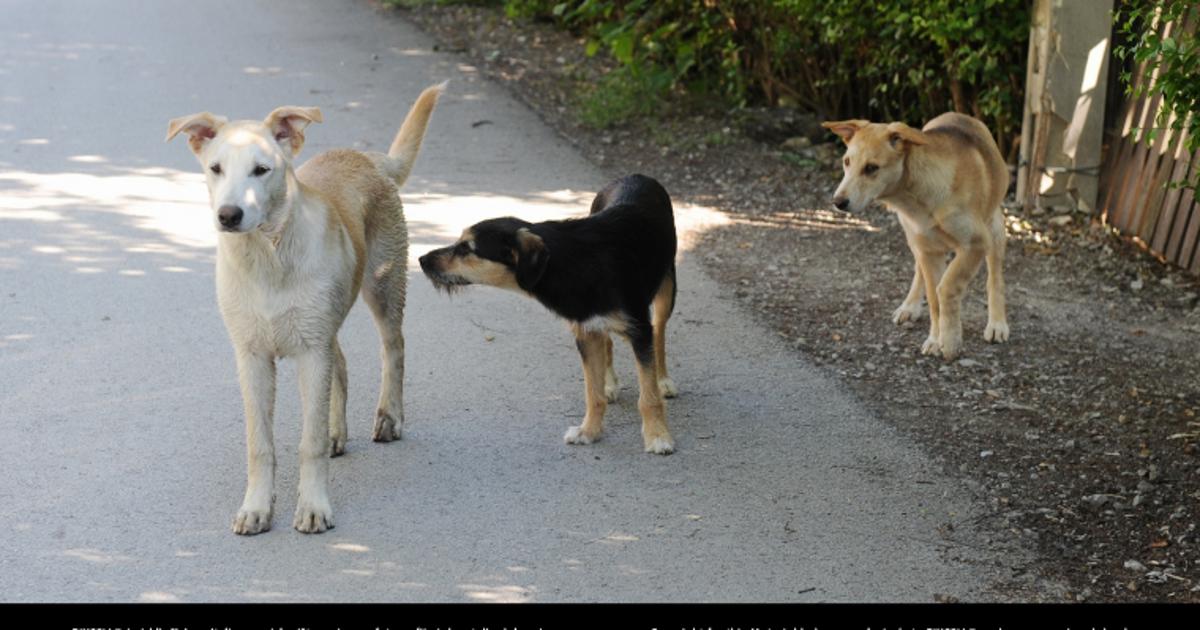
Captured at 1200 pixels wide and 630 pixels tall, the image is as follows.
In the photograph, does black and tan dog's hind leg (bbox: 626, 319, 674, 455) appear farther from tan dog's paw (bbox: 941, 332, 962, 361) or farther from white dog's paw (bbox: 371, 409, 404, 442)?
tan dog's paw (bbox: 941, 332, 962, 361)

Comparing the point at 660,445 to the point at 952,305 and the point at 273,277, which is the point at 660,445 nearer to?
the point at 273,277

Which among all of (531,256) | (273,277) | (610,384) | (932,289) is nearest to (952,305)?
(932,289)

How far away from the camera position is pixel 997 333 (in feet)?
24.2

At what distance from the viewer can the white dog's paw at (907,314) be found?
25.3ft

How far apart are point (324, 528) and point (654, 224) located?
6.62 ft

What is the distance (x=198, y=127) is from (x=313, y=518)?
153cm

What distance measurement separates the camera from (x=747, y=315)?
7.79 m

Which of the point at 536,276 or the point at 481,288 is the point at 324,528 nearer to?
the point at 536,276

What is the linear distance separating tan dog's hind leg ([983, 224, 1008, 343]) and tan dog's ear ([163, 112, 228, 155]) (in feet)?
13.8

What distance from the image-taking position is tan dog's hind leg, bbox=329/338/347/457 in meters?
5.92

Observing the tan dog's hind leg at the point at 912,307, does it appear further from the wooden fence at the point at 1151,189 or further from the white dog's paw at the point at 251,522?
the white dog's paw at the point at 251,522

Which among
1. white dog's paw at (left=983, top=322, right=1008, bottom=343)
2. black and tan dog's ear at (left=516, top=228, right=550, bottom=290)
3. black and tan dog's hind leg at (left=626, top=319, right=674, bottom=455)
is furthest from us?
white dog's paw at (left=983, top=322, right=1008, bottom=343)

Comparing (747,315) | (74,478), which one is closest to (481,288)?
(747,315)

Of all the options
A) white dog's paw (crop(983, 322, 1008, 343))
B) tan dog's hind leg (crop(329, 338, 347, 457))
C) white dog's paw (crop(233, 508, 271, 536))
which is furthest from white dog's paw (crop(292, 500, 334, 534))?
white dog's paw (crop(983, 322, 1008, 343))
